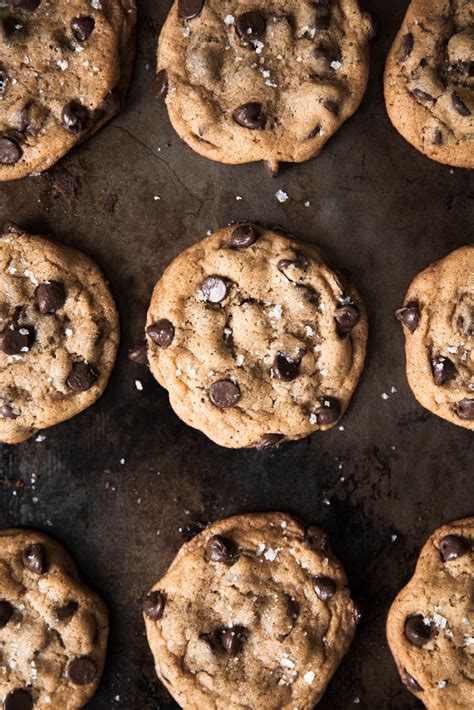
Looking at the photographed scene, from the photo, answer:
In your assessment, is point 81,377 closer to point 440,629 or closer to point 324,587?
point 324,587

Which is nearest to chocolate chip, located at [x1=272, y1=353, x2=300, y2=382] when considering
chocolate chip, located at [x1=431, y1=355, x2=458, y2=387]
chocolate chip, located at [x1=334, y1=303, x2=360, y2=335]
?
chocolate chip, located at [x1=334, y1=303, x2=360, y2=335]

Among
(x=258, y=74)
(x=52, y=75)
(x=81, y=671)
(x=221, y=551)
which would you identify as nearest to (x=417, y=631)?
(x=221, y=551)

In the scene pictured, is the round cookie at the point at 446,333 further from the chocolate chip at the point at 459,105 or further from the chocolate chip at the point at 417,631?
the chocolate chip at the point at 417,631

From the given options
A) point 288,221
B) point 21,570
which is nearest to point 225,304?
point 288,221

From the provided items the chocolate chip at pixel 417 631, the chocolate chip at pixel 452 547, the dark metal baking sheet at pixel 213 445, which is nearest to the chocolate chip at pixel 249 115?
the dark metal baking sheet at pixel 213 445

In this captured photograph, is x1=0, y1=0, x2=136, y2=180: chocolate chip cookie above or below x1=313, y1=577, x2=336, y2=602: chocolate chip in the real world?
above

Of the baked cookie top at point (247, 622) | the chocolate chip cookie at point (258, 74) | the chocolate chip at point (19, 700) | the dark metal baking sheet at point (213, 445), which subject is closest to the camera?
the chocolate chip at point (19, 700)

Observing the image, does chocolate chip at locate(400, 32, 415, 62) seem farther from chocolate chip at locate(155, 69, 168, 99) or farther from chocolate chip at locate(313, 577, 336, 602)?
chocolate chip at locate(313, 577, 336, 602)
